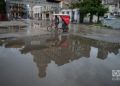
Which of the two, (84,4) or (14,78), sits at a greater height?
(84,4)

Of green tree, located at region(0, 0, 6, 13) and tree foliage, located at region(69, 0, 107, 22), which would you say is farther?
green tree, located at region(0, 0, 6, 13)

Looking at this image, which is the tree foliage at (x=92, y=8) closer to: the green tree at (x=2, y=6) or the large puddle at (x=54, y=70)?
the green tree at (x=2, y=6)

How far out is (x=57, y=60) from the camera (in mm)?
7965

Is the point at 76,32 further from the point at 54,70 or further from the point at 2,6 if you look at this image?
the point at 2,6

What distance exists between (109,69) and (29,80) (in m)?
3.45

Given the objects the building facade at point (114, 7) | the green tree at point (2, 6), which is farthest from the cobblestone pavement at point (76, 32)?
the building facade at point (114, 7)

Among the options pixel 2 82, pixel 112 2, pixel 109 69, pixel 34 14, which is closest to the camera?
pixel 2 82

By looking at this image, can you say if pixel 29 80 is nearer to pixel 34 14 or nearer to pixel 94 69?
pixel 94 69

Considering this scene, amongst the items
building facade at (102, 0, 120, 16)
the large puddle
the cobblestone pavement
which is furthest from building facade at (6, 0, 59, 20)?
the large puddle

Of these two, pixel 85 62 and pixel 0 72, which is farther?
pixel 85 62

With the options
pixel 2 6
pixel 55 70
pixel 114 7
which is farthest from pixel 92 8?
pixel 55 70

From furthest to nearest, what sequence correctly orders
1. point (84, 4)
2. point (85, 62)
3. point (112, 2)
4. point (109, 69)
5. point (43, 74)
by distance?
point (112, 2) → point (84, 4) → point (85, 62) → point (109, 69) → point (43, 74)

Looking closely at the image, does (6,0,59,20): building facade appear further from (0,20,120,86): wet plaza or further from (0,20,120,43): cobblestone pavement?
(0,20,120,86): wet plaza

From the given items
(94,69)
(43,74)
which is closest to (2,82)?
(43,74)
